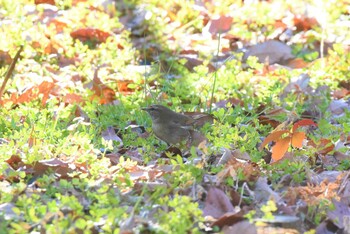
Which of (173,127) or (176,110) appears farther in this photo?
(176,110)

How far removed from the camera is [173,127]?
455cm

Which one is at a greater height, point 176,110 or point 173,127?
point 173,127

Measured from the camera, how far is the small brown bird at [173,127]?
4.54 m

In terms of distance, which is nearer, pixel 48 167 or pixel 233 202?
pixel 233 202

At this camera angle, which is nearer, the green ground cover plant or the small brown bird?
the green ground cover plant

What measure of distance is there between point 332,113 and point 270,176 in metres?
1.79

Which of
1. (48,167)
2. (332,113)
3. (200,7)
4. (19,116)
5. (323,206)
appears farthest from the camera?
(200,7)

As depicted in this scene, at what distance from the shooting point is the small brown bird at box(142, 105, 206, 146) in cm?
454

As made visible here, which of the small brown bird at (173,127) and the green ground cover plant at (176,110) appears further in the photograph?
the small brown bird at (173,127)

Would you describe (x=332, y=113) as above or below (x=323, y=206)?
below

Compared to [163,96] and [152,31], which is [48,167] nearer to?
[163,96]

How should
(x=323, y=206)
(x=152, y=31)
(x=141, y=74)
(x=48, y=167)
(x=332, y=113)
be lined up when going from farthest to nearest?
(x=152, y=31) → (x=141, y=74) → (x=332, y=113) → (x=48, y=167) → (x=323, y=206)

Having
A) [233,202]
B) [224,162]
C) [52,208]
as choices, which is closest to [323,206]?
[233,202]

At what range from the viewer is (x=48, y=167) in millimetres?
3826
